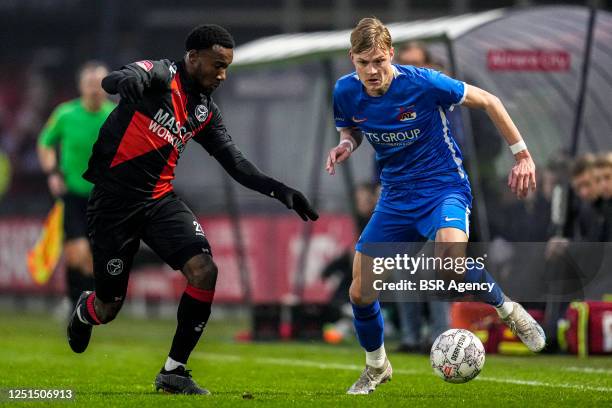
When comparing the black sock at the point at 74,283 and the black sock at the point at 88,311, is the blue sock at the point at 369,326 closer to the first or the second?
the black sock at the point at 88,311

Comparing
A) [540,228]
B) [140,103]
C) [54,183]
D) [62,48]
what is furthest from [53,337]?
[62,48]

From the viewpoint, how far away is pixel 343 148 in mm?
8766

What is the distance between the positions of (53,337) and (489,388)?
281 inches

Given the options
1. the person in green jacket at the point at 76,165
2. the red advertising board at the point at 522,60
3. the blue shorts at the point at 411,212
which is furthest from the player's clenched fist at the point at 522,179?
the person in green jacket at the point at 76,165

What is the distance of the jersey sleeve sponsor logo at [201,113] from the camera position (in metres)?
8.62

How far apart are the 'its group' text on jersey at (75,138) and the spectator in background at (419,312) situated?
3.45 meters

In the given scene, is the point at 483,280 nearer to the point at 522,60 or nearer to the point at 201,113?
the point at 201,113

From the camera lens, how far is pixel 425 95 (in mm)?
8773

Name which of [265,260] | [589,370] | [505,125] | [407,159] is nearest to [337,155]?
[407,159]

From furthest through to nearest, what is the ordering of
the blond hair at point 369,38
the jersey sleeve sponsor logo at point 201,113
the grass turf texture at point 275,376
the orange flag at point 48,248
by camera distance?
the orange flag at point 48,248 < the jersey sleeve sponsor logo at point 201,113 < the blond hair at point 369,38 < the grass turf texture at point 275,376

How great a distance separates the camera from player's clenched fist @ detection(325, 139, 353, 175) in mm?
8633

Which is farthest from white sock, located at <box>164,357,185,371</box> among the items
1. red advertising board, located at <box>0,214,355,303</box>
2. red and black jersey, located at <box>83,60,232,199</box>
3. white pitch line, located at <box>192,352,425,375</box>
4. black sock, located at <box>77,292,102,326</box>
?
red advertising board, located at <box>0,214,355,303</box>

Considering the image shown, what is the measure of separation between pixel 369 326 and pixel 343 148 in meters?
1.09

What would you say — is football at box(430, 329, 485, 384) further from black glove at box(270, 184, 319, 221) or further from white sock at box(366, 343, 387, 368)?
black glove at box(270, 184, 319, 221)
